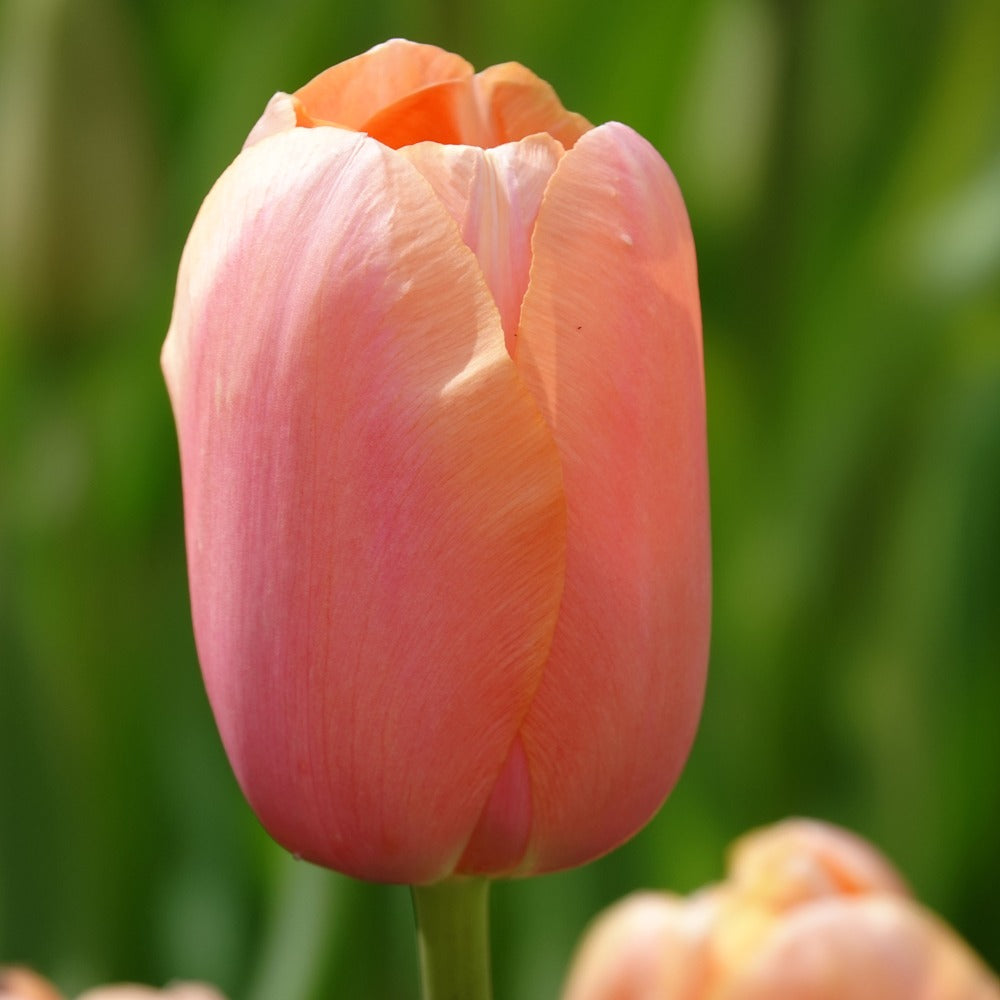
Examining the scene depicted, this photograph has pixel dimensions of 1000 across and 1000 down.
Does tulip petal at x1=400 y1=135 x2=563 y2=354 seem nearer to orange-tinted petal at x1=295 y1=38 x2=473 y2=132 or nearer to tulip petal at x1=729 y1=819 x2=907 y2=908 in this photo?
orange-tinted petal at x1=295 y1=38 x2=473 y2=132

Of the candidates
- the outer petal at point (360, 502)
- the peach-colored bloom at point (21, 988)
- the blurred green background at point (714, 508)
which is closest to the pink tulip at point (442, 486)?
the outer petal at point (360, 502)

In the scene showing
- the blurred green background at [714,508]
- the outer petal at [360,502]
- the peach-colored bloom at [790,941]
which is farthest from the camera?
the blurred green background at [714,508]

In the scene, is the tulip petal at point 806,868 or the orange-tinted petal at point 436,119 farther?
the tulip petal at point 806,868

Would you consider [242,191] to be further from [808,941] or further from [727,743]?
[727,743]

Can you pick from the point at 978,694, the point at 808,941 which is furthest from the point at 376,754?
the point at 978,694

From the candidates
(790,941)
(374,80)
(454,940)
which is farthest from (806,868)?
(374,80)

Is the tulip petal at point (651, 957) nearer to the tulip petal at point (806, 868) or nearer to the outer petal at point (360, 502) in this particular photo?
the tulip petal at point (806, 868)

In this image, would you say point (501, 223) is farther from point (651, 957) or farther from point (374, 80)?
point (651, 957)
